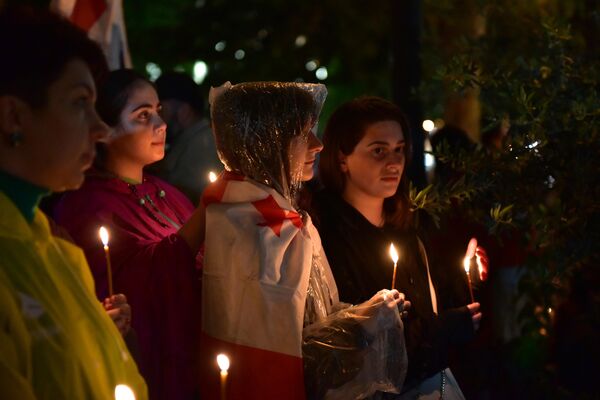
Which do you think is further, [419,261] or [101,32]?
[101,32]

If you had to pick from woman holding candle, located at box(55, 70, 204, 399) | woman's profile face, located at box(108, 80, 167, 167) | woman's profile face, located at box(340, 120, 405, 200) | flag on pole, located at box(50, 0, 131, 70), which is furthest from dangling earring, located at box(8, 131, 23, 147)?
flag on pole, located at box(50, 0, 131, 70)

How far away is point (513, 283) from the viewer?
6.70m

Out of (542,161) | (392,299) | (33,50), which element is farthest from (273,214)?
(542,161)

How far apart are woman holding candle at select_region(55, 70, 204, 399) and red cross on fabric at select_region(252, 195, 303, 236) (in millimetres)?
247

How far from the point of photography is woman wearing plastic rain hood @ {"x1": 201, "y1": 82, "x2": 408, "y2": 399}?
319cm

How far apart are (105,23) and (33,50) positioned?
390cm

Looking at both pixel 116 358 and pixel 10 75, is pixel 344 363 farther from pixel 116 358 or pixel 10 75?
pixel 10 75

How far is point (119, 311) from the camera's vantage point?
2.88 meters

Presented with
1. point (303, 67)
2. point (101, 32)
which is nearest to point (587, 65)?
point (101, 32)

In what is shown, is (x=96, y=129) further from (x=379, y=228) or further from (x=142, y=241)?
(x=379, y=228)

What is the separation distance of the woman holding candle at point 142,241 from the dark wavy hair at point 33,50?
1291 mm

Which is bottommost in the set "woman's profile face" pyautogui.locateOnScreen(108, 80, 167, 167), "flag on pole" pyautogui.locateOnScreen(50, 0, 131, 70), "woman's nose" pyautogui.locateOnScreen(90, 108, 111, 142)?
"woman's nose" pyautogui.locateOnScreen(90, 108, 111, 142)

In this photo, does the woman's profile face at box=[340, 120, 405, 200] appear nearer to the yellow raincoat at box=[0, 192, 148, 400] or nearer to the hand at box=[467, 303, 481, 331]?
the hand at box=[467, 303, 481, 331]

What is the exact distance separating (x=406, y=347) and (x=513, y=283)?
3353mm
